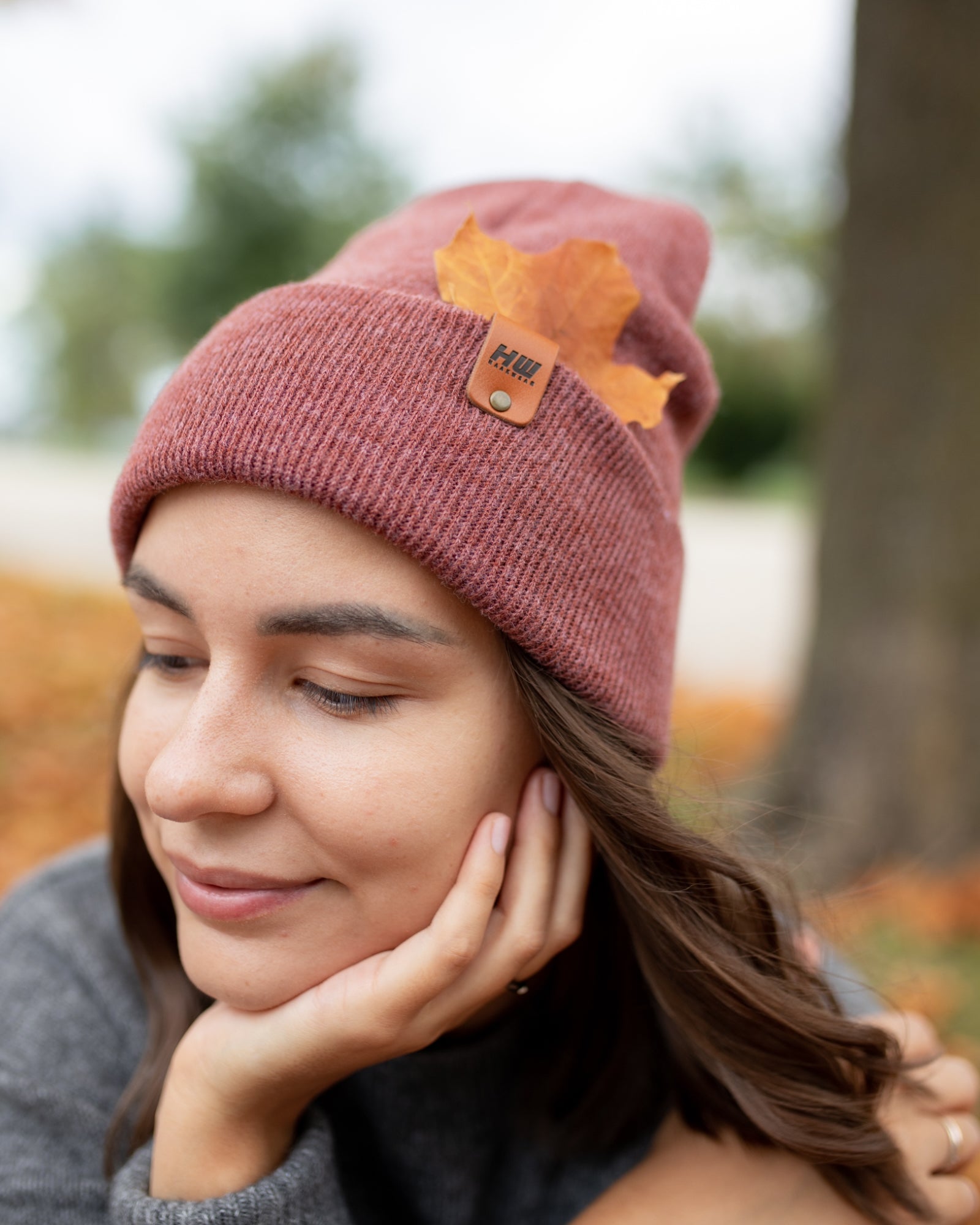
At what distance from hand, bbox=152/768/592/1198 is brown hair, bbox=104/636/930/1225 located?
0.15 meters

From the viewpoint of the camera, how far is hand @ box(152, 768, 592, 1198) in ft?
5.66

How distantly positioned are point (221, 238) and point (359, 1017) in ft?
100

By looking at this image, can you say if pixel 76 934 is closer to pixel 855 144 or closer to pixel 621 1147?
pixel 621 1147

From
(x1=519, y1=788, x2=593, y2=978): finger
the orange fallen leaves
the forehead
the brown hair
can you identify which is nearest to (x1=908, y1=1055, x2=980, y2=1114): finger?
the brown hair

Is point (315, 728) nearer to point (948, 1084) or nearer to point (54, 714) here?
point (948, 1084)

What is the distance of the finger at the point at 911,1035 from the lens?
2.13 metres

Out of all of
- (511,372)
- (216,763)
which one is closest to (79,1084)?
(216,763)

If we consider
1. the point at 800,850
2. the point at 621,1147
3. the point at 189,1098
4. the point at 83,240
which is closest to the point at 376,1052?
the point at 189,1098

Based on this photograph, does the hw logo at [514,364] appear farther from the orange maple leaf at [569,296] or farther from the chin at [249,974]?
the chin at [249,974]

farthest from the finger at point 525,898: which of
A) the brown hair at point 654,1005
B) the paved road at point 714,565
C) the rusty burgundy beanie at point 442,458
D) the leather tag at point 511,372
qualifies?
the paved road at point 714,565

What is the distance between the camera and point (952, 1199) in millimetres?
2010

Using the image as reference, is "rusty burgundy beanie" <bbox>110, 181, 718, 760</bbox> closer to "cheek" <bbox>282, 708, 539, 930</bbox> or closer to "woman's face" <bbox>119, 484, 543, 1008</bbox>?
"woman's face" <bbox>119, 484, 543, 1008</bbox>

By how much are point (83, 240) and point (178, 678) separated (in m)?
36.7

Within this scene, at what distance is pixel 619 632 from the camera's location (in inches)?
72.1
